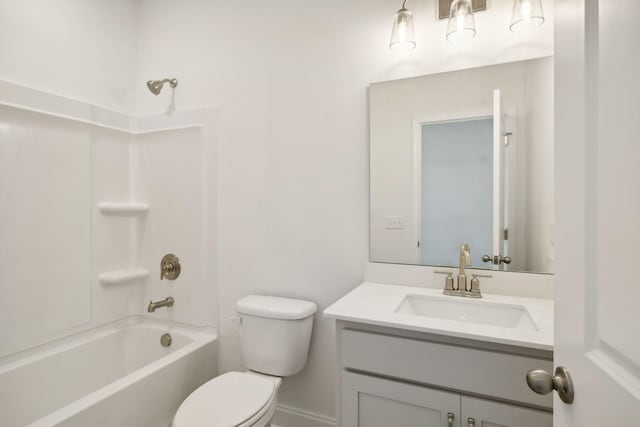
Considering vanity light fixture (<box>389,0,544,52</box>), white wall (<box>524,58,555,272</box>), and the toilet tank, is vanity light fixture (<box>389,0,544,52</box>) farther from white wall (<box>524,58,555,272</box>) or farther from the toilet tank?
the toilet tank

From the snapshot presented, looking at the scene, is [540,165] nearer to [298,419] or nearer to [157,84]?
[298,419]

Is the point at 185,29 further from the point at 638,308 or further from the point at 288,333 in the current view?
the point at 638,308

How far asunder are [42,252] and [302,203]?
54.4 inches

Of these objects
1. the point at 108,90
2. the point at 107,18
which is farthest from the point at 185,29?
the point at 108,90

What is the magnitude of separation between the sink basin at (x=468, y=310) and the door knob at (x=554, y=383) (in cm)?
62

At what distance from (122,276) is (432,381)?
6.26ft

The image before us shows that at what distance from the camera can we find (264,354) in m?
1.68

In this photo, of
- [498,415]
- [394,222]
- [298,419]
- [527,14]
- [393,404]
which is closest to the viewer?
[498,415]

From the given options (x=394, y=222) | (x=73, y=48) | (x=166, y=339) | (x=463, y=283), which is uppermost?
(x=73, y=48)

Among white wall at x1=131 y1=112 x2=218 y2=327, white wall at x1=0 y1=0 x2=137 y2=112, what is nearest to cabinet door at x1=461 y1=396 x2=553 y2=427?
white wall at x1=131 y1=112 x2=218 y2=327

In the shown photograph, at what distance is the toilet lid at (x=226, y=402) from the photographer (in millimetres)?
1259

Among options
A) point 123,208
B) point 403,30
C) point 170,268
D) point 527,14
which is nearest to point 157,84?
point 123,208

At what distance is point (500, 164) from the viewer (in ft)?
4.76

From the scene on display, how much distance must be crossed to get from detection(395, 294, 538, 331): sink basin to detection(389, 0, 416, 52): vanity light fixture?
3.76 ft
